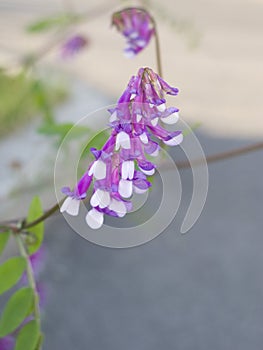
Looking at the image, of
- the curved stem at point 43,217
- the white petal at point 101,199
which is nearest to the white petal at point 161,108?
the white petal at point 101,199

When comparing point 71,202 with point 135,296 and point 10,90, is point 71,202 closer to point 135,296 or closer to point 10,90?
point 135,296

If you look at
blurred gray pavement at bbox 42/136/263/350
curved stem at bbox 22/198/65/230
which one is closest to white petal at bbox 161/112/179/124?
curved stem at bbox 22/198/65/230

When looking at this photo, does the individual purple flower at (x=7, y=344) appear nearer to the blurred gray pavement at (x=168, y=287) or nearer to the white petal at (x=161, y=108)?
the white petal at (x=161, y=108)

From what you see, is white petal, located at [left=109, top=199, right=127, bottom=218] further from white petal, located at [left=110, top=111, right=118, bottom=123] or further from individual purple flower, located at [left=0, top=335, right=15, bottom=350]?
individual purple flower, located at [left=0, top=335, right=15, bottom=350]

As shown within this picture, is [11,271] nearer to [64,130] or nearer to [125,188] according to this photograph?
[64,130]

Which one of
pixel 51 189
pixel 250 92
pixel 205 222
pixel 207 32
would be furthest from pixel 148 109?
pixel 207 32

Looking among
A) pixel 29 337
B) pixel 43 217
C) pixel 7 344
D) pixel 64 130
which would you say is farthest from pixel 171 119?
pixel 7 344
